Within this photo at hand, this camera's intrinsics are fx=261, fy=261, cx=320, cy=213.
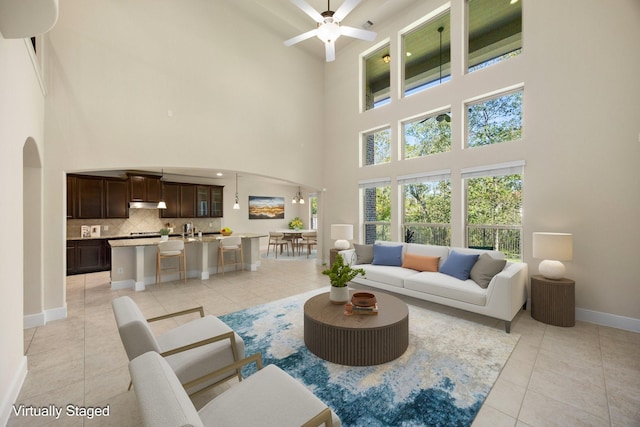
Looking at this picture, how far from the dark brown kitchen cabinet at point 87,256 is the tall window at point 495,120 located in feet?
29.0

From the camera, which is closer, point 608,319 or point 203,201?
point 608,319

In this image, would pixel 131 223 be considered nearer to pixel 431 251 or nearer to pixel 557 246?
pixel 431 251

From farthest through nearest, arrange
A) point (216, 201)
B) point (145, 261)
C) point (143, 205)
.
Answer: point (216, 201)
point (143, 205)
point (145, 261)

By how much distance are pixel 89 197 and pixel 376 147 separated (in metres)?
7.49

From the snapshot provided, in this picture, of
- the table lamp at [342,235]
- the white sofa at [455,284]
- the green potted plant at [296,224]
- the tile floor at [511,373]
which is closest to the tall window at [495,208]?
the white sofa at [455,284]

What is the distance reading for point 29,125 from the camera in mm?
2848

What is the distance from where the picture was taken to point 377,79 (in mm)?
6742

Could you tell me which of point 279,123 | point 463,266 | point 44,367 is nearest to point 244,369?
point 44,367

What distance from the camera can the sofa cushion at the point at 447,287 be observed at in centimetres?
331

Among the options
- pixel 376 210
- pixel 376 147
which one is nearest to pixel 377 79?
pixel 376 147

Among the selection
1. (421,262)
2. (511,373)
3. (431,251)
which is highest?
(431,251)

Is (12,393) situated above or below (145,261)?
below

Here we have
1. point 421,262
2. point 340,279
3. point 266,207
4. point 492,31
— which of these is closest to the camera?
point 340,279

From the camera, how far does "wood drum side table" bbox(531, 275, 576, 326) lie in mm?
3264
